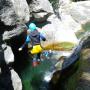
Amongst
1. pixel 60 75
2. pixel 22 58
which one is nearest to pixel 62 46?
pixel 22 58

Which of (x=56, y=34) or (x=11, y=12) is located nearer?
(x=11, y=12)

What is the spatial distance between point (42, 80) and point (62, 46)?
186 inches

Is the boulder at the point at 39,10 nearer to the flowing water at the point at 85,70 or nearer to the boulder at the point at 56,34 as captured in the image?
the boulder at the point at 56,34

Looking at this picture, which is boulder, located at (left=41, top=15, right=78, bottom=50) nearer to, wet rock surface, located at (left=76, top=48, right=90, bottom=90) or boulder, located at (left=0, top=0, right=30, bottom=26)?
wet rock surface, located at (left=76, top=48, right=90, bottom=90)

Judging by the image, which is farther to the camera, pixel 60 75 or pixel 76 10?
pixel 76 10

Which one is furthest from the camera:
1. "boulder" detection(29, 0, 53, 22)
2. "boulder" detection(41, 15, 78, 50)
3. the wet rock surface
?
"boulder" detection(41, 15, 78, 50)

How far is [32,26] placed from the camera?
15273mm

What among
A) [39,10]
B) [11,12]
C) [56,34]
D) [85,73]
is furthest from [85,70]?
[39,10]

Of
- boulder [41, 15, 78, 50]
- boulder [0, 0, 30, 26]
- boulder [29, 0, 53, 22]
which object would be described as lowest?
boulder [41, 15, 78, 50]

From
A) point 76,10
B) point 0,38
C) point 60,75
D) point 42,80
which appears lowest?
point 76,10

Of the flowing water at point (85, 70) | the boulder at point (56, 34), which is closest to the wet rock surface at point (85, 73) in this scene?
the flowing water at point (85, 70)

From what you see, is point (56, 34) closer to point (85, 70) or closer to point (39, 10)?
point (39, 10)

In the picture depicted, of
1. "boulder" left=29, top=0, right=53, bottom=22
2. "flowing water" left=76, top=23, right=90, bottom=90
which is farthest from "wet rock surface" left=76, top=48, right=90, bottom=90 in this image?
"boulder" left=29, top=0, right=53, bottom=22

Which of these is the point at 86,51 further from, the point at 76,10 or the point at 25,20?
the point at 76,10
